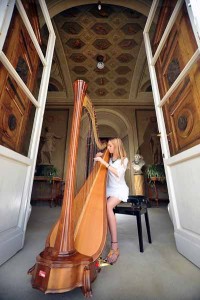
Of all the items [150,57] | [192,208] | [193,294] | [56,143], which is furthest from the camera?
[56,143]

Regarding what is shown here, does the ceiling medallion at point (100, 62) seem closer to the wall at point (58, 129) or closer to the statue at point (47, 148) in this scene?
the wall at point (58, 129)

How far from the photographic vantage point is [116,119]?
8.20 metres

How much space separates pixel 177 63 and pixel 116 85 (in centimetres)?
612

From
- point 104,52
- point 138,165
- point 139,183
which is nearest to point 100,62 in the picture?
point 104,52

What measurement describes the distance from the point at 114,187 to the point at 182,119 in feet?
3.36

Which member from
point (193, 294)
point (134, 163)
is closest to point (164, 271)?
point (193, 294)

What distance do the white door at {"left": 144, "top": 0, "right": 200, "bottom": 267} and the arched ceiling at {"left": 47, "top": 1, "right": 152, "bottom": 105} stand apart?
2.49m

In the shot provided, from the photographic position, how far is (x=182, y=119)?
5.42 ft

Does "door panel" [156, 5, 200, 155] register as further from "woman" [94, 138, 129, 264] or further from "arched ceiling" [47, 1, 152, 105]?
"arched ceiling" [47, 1, 152, 105]

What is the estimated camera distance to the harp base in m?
0.72

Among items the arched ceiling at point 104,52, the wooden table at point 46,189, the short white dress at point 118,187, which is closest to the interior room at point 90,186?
the short white dress at point 118,187

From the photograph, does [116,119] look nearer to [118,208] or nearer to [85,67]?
[85,67]

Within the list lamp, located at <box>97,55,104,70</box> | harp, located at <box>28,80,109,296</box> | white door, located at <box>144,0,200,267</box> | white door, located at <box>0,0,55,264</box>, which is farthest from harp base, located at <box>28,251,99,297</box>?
lamp, located at <box>97,55,104,70</box>

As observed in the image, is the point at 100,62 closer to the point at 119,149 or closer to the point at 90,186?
the point at 119,149
